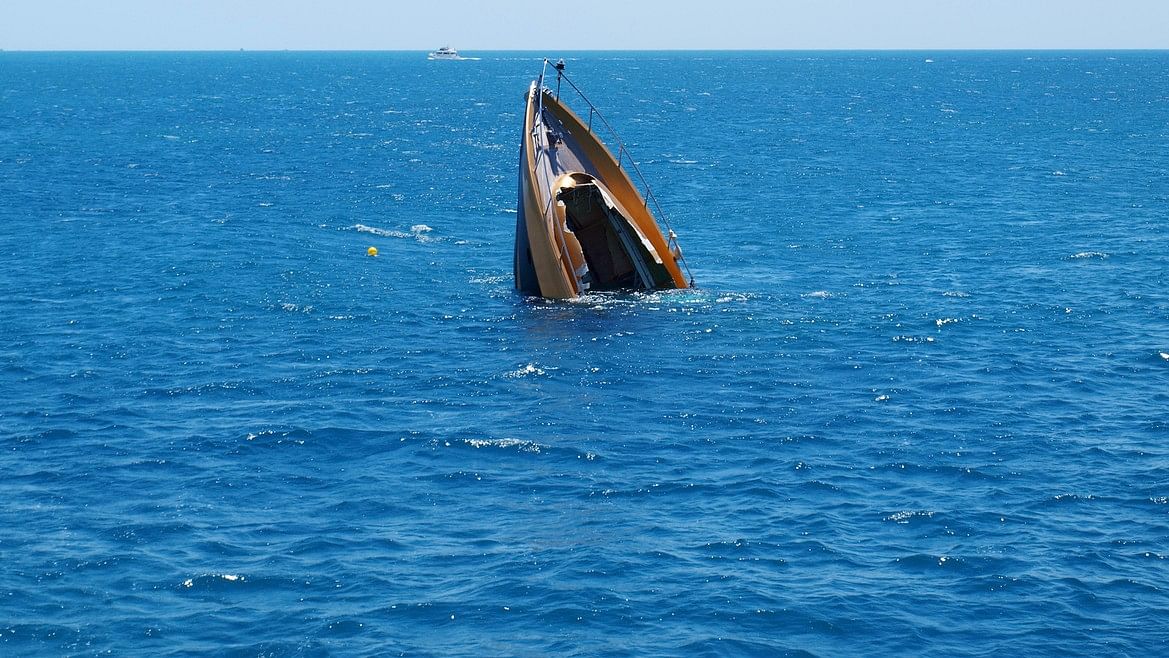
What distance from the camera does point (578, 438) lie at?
123 feet

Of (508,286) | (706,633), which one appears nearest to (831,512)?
(706,633)

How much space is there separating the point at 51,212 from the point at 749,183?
44.3 meters

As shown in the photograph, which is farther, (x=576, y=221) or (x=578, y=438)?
(x=576, y=221)

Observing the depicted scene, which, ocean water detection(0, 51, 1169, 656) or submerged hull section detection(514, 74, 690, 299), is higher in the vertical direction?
submerged hull section detection(514, 74, 690, 299)

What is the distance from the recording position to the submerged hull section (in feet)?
172

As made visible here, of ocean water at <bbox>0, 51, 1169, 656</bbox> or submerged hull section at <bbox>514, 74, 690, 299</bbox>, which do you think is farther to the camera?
submerged hull section at <bbox>514, 74, 690, 299</bbox>

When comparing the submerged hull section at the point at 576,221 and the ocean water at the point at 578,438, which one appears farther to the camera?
the submerged hull section at the point at 576,221

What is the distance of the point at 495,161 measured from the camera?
105 m

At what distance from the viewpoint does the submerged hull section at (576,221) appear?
52.4 meters

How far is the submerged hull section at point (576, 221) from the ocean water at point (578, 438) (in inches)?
65.5

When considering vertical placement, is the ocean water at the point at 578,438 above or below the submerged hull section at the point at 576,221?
below

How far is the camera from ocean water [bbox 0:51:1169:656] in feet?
90.1

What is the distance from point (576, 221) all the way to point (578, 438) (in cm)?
1991

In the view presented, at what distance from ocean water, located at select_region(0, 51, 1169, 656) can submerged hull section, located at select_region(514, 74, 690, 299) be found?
1663 millimetres
